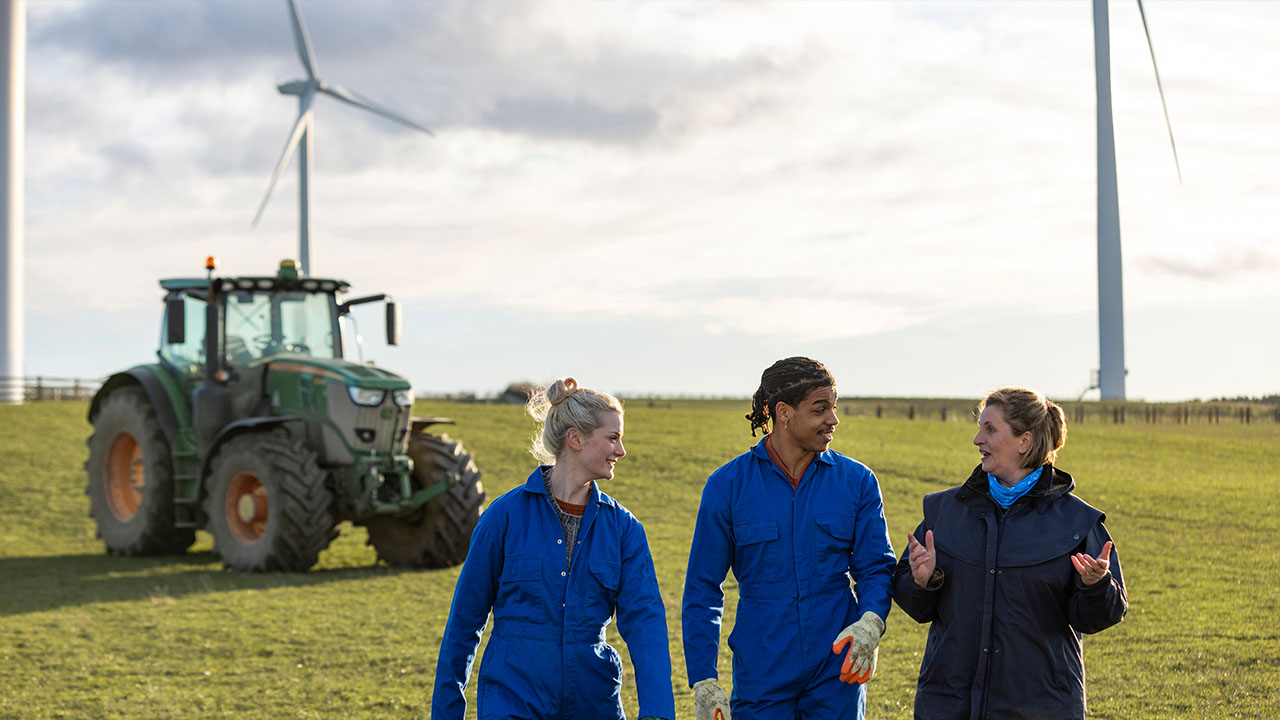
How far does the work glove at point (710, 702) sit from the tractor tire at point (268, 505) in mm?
8402

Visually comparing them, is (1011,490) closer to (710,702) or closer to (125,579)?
(710,702)

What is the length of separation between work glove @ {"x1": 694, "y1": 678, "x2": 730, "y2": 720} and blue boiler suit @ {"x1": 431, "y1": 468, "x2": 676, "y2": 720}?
0.09 metres

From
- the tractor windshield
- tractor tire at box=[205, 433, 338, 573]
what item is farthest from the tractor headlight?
the tractor windshield

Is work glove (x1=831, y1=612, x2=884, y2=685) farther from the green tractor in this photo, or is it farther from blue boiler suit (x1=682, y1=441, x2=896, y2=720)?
the green tractor

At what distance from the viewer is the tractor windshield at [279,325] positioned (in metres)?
13.0

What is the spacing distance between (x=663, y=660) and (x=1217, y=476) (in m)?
19.1

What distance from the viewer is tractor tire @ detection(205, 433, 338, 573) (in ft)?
37.3

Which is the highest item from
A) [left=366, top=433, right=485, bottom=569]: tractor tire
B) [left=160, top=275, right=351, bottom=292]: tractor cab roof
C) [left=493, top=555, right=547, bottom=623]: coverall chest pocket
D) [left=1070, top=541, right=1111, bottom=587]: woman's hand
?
[left=160, top=275, right=351, bottom=292]: tractor cab roof

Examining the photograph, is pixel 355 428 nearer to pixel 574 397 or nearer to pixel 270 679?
pixel 270 679

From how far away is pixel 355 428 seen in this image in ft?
39.8

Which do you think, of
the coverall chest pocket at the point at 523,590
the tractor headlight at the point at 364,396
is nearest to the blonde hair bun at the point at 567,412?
the coverall chest pocket at the point at 523,590

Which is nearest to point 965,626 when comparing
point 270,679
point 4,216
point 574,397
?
point 574,397

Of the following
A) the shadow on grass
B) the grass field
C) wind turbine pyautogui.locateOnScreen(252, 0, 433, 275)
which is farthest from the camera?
wind turbine pyautogui.locateOnScreen(252, 0, 433, 275)

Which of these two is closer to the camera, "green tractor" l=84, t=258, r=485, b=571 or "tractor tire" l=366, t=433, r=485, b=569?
"green tractor" l=84, t=258, r=485, b=571
